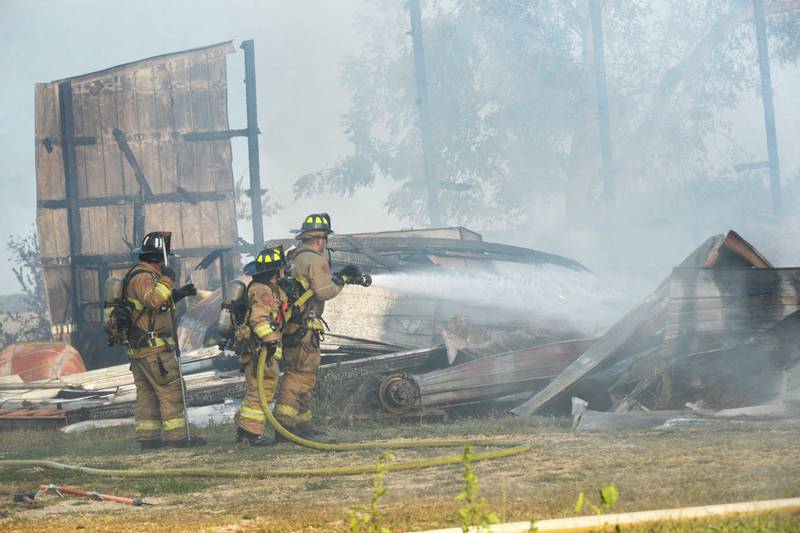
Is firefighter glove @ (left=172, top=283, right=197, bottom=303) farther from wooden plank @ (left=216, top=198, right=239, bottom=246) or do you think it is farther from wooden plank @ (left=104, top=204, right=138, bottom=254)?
wooden plank @ (left=104, top=204, right=138, bottom=254)

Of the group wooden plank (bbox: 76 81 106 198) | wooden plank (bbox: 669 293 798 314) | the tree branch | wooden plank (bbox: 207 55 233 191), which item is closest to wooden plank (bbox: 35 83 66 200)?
wooden plank (bbox: 76 81 106 198)

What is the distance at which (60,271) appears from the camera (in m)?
15.9

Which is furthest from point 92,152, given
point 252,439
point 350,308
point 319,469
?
point 319,469

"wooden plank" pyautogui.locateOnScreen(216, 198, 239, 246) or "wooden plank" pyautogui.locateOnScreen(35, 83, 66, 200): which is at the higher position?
"wooden plank" pyautogui.locateOnScreen(35, 83, 66, 200)

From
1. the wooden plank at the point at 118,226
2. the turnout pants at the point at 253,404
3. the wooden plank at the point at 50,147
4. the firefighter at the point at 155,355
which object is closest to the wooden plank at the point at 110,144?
the wooden plank at the point at 118,226

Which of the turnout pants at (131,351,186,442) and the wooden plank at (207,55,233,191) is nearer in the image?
the turnout pants at (131,351,186,442)

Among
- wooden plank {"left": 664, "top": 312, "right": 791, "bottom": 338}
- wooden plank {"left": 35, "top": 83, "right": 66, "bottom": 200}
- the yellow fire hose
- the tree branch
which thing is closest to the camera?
the yellow fire hose

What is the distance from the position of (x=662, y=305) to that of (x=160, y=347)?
418cm

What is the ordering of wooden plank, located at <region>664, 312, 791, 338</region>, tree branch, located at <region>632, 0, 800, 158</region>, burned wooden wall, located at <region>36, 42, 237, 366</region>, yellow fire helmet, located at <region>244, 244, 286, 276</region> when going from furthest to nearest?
tree branch, located at <region>632, 0, 800, 158</region> → burned wooden wall, located at <region>36, 42, 237, 366</region> → wooden plank, located at <region>664, 312, 791, 338</region> → yellow fire helmet, located at <region>244, 244, 286, 276</region>

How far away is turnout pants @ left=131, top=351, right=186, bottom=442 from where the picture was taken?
824 centimetres

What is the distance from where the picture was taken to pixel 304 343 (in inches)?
325

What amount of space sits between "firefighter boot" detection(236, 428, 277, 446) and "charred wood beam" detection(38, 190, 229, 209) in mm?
8283

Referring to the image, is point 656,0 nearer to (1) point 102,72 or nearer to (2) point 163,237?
(1) point 102,72

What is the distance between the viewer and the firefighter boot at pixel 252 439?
26.3 feet
